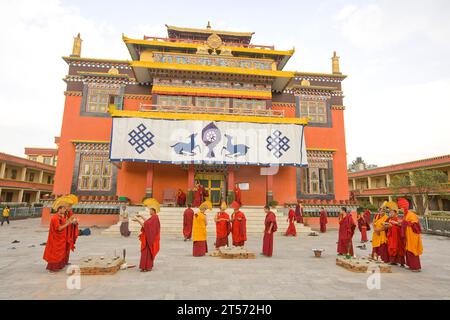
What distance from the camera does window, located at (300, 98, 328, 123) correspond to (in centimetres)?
1788

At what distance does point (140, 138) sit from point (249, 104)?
7.18 m

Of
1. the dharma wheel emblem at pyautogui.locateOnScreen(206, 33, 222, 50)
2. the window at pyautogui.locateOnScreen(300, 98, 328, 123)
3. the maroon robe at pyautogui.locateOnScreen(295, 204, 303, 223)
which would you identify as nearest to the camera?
the maroon robe at pyautogui.locateOnScreen(295, 204, 303, 223)

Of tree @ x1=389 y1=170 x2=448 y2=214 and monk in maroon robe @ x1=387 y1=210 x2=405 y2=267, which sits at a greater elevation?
tree @ x1=389 y1=170 x2=448 y2=214

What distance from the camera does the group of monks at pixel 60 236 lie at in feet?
17.1

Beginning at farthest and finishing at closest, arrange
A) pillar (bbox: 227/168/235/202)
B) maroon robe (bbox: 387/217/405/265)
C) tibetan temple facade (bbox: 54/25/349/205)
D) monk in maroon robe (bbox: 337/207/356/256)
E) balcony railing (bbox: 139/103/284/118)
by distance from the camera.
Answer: balcony railing (bbox: 139/103/284/118), pillar (bbox: 227/168/235/202), tibetan temple facade (bbox: 54/25/349/205), monk in maroon robe (bbox: 337/207/356/256), maroon robe (bbox: 387/217/405/265)

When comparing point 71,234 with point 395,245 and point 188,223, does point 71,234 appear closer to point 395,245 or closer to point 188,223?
point 188,223

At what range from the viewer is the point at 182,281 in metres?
4.52

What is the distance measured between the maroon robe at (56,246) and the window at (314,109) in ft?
51.4

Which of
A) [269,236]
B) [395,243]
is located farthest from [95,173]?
[395,243]

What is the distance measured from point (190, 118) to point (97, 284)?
11550 millimetres

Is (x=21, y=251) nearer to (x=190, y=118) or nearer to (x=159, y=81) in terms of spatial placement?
(x=190, y=118)

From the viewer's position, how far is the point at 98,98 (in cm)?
1666

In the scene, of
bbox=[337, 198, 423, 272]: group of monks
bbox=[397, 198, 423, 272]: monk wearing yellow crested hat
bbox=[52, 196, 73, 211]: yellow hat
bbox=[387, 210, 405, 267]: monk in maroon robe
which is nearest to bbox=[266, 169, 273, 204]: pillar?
bbox=[337, 198, 423, 272]: group of monks

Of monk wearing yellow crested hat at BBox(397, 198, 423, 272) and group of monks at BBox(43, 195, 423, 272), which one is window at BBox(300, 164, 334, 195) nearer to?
group of monks at BBox(43, 195, 423, 272)
